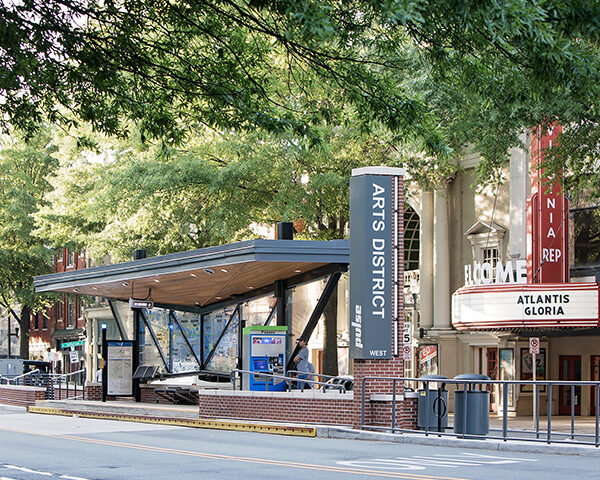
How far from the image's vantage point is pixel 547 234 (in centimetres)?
3086

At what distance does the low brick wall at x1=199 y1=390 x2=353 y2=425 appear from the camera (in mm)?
22609

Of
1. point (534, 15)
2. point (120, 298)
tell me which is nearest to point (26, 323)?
point (120, 298)

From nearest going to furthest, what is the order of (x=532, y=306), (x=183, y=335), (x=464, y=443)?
1. (x=464, y=443)
2. (x=532, y=306)
3. (x=183, y=335)

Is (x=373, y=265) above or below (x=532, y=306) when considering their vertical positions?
above

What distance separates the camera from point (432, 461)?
1603 centimetres

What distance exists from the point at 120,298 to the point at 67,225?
20.9 feet

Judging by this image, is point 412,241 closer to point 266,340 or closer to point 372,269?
point 266,340

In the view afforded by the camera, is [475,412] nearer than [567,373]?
Yes

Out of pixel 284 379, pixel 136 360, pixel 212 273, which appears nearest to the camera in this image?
pixel 284 379

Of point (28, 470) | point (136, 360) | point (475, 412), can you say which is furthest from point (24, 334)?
point (28, 470)

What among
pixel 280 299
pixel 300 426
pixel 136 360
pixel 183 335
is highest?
pixel 280 299

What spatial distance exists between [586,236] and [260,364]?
11589mm

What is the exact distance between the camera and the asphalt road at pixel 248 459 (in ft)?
46.8

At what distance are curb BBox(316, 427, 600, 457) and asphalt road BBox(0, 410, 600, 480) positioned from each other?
13.6 inches
